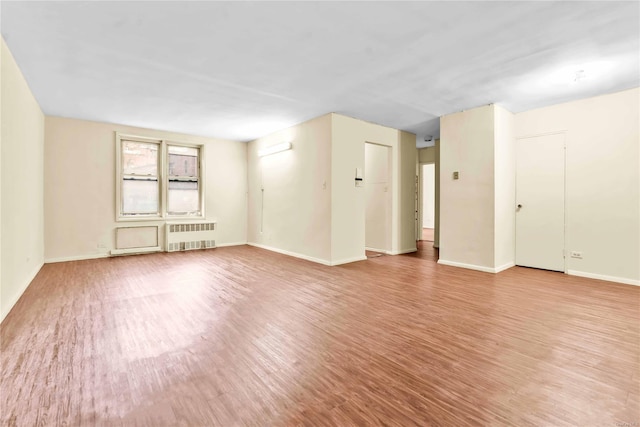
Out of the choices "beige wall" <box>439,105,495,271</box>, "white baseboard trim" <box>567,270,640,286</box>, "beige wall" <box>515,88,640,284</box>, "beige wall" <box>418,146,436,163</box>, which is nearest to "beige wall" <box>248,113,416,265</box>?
"beige wall" <box>439,105,495,271</box>

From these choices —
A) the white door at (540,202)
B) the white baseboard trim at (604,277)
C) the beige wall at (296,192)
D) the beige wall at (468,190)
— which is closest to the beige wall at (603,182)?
the white baseboard trim at (604,277)

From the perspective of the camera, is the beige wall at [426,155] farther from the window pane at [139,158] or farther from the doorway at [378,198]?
the window pane at [139,158]

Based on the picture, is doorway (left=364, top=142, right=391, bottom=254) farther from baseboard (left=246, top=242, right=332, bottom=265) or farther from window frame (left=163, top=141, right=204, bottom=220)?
window frame (left=163, top=141, right=204, bottom=220)

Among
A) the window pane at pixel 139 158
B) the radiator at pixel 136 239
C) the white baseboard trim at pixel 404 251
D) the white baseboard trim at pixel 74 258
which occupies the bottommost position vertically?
the white baseboard trim at pixel 404 251

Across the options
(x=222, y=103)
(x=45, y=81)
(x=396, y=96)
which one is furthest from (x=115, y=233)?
(x=396, y=96)

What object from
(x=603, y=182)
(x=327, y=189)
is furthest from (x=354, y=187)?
(x=603, y=182)

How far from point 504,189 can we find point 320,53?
3.88m

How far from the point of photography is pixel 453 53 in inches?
122

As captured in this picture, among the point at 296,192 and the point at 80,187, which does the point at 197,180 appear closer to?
the point at 80,187

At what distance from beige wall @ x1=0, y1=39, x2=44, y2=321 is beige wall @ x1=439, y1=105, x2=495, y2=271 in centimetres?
601

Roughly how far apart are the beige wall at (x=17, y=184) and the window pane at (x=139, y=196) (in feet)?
5.32

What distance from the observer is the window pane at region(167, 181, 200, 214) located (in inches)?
277

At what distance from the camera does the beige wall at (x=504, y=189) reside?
4766 millimetres

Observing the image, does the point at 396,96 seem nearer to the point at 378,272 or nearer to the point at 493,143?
the point at 493,143
